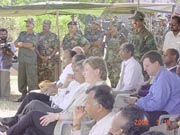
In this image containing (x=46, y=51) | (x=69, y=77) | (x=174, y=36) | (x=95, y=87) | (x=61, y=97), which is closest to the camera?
(x=95, y=87)

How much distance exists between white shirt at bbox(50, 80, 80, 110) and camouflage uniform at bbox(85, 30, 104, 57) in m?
4.14

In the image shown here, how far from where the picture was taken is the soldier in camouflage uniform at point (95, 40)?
10770mm

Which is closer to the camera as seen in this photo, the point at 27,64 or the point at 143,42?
the point at 143,42

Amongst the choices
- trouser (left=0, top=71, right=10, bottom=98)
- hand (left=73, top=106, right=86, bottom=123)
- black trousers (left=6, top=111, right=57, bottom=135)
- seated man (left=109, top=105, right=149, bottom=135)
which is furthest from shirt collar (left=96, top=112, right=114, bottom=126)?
trouser (left=0, top=71, right=10, bottom=98)

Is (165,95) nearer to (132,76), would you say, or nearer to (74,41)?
(132,76)

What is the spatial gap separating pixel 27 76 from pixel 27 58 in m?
0.40

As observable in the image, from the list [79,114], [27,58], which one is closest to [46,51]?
[27,58]

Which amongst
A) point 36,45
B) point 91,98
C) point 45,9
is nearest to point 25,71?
point 36,45

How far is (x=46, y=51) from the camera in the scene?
34.4 ft

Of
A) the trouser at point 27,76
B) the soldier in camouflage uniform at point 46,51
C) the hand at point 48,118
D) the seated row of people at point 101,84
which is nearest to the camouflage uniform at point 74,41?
the soldier in camouflage uniform at point 46,51

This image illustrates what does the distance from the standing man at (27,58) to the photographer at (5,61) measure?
0.69 feet

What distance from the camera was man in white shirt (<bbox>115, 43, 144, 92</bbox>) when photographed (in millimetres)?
6539

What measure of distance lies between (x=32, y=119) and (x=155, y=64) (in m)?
1.47

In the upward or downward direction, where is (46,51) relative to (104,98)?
downward
